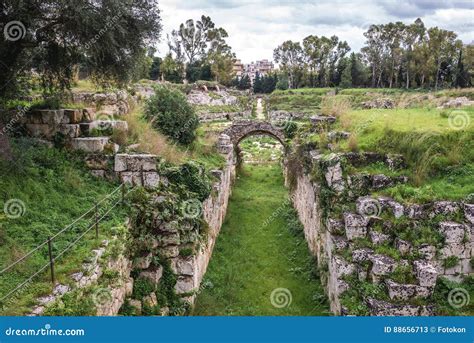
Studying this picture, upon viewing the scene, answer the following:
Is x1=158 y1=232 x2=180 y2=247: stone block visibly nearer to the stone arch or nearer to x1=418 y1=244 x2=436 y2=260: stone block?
x1=418 y1=244 x2=436 y2=260: stone block

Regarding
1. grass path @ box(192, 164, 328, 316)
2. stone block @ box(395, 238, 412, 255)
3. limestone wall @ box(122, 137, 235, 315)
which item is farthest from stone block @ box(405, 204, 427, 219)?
limestone wall @ box(122, 137, 235, 315)

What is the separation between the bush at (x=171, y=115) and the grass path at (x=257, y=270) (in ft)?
14.5

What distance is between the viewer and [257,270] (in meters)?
13.6

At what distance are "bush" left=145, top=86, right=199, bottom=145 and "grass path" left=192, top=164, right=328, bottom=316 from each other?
441 cm

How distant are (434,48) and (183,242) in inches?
1931

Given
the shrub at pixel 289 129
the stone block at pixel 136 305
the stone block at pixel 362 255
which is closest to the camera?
the stone block at pixel 136 305

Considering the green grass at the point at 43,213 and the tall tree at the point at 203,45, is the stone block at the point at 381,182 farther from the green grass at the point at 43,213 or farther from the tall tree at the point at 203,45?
the tall tree at the point at 203,45

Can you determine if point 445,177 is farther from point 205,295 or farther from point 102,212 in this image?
point 102,212

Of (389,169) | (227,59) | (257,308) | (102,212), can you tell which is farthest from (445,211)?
(227,59)

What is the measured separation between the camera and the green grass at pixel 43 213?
22.2 ft

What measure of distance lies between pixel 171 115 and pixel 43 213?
27.5 ft

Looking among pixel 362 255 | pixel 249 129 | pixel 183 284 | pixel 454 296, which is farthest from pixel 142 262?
pixel 249 129

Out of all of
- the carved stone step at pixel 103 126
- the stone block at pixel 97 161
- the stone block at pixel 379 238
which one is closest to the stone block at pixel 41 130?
the carved stone step at pixel 103 126

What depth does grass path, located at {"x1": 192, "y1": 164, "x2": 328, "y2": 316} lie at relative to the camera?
37.2 ft
